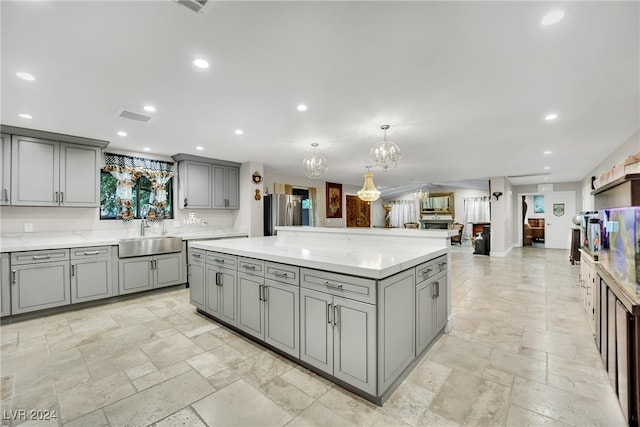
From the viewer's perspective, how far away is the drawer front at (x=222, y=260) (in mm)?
2713

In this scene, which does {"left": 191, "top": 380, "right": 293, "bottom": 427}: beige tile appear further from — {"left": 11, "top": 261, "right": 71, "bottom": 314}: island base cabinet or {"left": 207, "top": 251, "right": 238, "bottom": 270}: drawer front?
{"left": 11, "top": 261, "right": 71, "bottom": 314}: island base cabinet

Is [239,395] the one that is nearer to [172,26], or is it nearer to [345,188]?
[172,26]

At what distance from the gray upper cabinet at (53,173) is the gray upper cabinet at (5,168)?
0.11 ft

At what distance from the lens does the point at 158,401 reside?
70.9 inches

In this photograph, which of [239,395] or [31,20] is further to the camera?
[239,395]

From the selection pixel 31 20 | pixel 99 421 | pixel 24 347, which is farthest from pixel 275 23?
pixel 24 347

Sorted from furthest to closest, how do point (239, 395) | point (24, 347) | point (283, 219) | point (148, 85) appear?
point (283, 219) < point (24, 347) < point (148, 85) < point (239, 395)

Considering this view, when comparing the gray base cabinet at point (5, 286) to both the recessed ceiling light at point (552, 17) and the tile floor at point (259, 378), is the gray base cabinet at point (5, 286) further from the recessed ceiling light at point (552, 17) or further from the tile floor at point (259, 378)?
the recessed ceiling light at point (552, 17)

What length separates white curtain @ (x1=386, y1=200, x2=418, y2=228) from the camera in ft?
44.0

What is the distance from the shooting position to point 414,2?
1466 mm

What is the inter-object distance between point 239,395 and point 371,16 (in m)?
2.51

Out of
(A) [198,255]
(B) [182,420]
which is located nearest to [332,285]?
(B) [182,420]

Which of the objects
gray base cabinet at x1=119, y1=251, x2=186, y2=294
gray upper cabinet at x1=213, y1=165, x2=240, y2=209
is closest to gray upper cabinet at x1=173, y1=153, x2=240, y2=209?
gray upper cabinet at x1=213, y1=165, x2=240, y2=209

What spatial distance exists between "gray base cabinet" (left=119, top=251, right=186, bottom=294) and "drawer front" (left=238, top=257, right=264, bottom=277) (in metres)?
2.47
